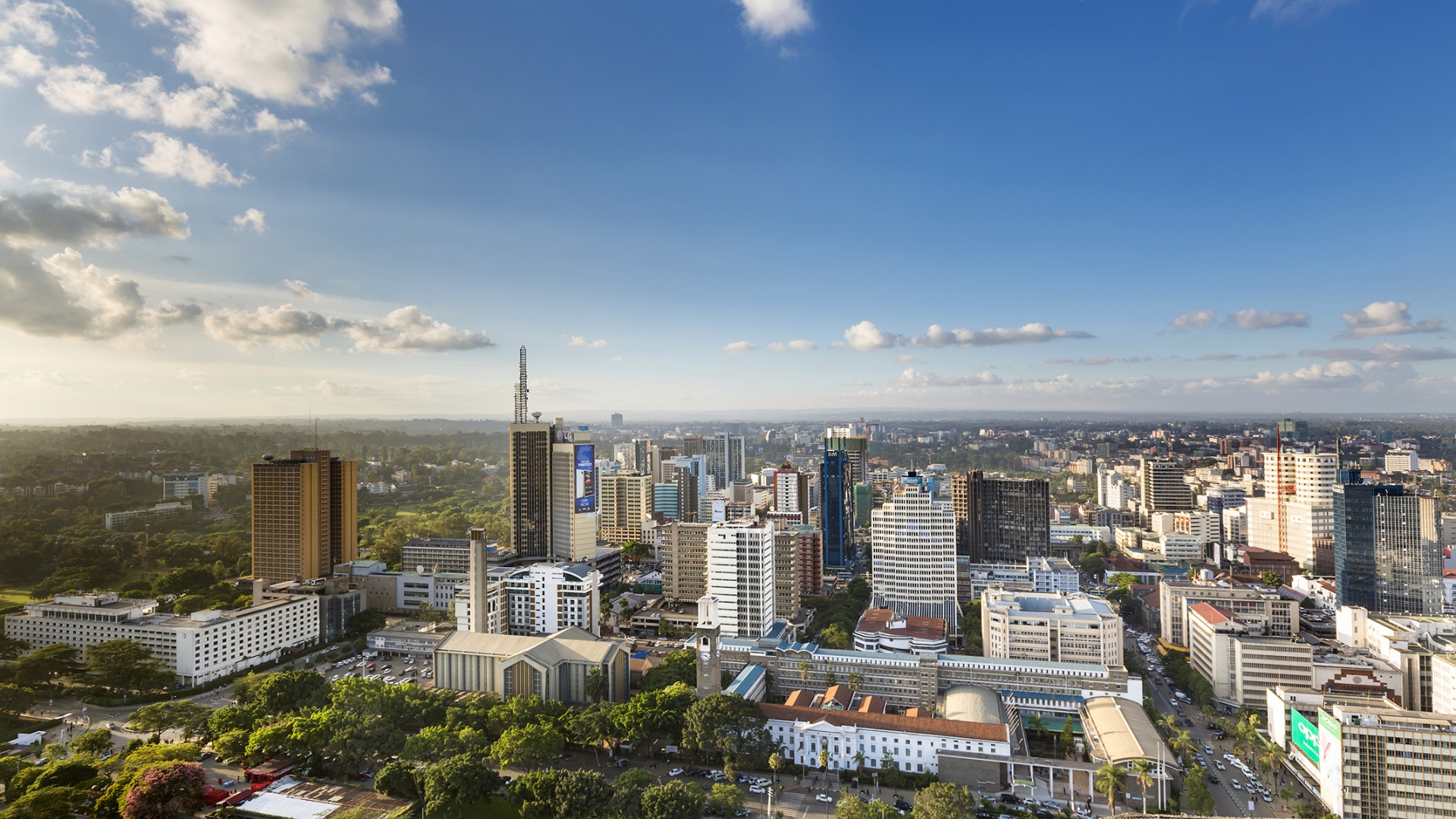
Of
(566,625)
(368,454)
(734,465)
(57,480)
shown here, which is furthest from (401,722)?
(734,465)

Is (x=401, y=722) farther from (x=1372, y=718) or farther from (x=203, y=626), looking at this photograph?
(x=1372, y=718)

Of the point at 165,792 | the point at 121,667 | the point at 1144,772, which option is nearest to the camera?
the point at 165,792

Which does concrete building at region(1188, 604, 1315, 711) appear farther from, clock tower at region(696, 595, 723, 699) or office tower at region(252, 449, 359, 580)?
office tower at region(252, 449, 359, 580)

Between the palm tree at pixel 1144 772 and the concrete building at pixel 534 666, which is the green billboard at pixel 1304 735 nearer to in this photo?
the palm tree at pixel 1144 772

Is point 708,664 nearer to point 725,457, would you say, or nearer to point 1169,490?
point 1169,490

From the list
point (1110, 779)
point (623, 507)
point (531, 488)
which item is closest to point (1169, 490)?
point (623, 507)
